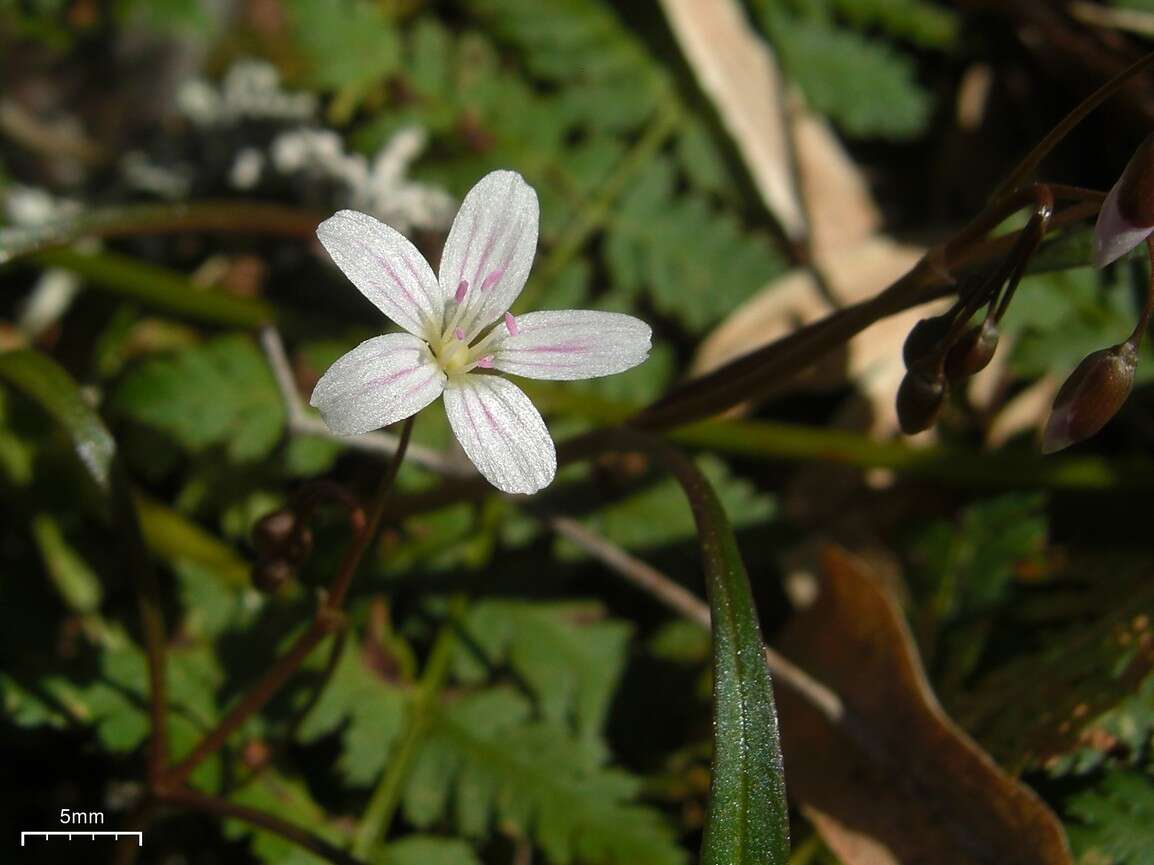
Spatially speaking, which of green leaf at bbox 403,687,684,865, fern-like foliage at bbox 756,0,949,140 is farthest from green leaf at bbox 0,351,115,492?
fern-like foliage at bbox 756,0,949,140

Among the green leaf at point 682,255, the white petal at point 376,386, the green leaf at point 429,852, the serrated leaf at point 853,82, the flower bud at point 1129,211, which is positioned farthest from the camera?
the serrated leaf at point 853,82

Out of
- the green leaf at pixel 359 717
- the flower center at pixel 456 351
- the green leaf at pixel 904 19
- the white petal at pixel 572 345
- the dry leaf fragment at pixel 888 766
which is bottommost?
the dry leaf fragment at pixel 888 766

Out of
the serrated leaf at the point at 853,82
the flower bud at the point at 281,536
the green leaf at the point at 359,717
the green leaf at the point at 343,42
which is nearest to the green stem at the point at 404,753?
the green leaf at the point at 359,717

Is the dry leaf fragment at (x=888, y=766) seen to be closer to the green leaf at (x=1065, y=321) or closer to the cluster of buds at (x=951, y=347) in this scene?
the green leaf at (x=1065, y=321)

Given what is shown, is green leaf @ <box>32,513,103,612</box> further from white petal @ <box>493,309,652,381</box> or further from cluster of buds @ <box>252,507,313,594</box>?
white petal @ <box>493,309,652,381</box>

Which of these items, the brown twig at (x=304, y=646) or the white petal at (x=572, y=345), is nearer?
the white petal at (x=572, y=345)

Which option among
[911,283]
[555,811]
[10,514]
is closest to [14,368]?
[10,514]

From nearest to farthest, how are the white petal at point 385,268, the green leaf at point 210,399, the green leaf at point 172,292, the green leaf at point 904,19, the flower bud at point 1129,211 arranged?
the flower bud at point 1129,211, the white petal at point 385,268, the green leaf at point 210,399, the green leaf at point 172,292, the green leaf at point 904,19

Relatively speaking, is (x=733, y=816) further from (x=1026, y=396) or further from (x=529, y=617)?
(x=1026, y=396)
